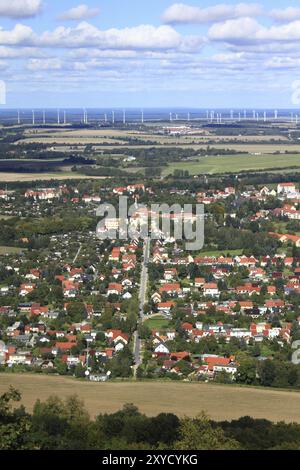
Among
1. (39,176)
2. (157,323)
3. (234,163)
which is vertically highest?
(234,163)

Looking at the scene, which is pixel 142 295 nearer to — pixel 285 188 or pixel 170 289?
pixel 170 289

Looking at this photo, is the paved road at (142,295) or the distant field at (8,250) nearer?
the paved road at (142,295)

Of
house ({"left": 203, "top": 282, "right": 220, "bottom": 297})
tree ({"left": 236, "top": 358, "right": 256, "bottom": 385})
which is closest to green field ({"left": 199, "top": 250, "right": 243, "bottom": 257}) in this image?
house ({"left": 203, "top": 282, "right": 220, "bottom": 297})

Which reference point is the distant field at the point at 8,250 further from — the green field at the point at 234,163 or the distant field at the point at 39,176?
the green field at the point at 234,163

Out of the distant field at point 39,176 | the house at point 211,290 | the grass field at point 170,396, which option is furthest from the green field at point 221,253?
the distant field at point 39,176

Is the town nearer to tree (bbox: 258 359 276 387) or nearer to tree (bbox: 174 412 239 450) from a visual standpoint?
tree (bbox: 258 359 276 387)

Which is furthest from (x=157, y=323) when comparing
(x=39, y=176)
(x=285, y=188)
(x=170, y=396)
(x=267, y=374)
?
(x=39, y=176)
